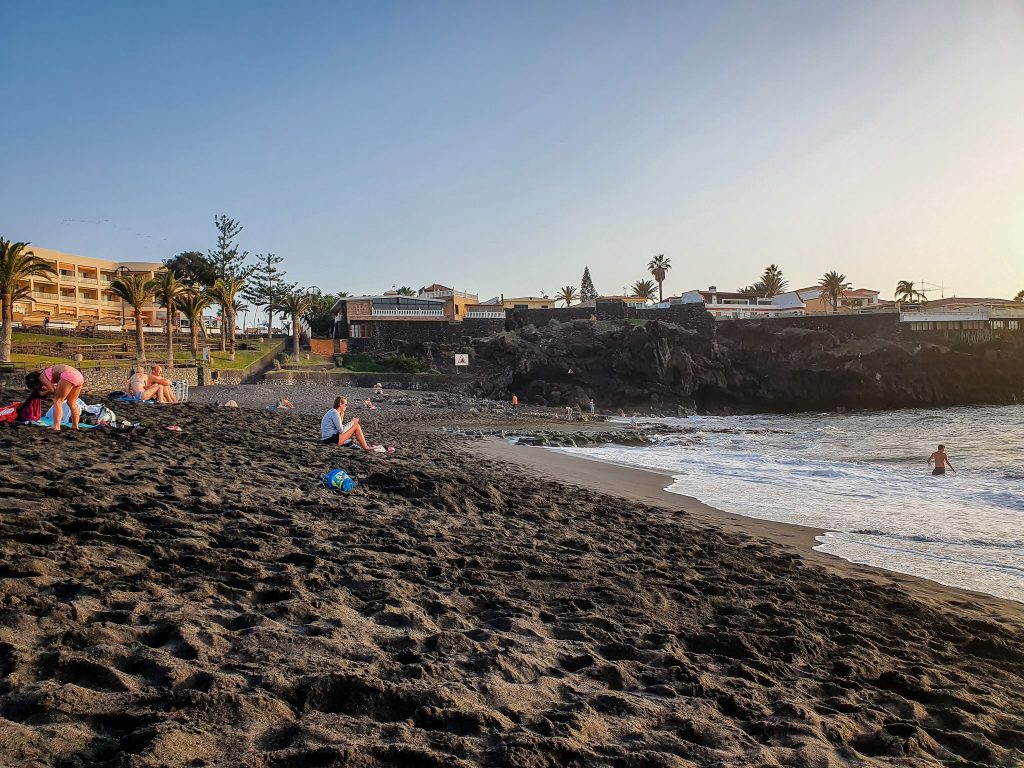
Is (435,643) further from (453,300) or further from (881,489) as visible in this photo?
(453,300)

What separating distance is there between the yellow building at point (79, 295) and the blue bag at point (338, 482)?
59777mm

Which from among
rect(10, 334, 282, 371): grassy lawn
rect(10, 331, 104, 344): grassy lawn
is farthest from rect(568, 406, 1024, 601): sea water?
rect(10, 331, 104, 344): grassy lawn

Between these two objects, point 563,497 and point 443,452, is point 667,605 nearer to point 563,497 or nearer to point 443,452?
point 563,497

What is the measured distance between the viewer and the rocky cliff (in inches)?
1891

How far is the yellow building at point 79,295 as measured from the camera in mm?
60562

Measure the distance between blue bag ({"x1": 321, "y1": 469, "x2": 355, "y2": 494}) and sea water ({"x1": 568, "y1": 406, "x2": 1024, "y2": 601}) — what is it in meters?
5.80

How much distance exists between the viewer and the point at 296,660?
10.8 feet

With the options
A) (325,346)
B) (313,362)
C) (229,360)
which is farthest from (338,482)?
(325,346)

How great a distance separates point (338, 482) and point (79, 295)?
73.7m

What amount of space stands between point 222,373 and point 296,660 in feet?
132

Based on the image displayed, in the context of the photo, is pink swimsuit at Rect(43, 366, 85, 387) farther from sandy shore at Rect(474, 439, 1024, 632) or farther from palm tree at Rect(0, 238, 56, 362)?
palm tree at Rect(0, 238, 56, 362)

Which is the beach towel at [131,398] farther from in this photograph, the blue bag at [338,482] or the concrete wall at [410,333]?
the concrete wall at [410,333]

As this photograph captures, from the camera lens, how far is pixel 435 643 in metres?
3.78

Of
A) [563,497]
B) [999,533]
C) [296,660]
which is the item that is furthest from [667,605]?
[999,533]
